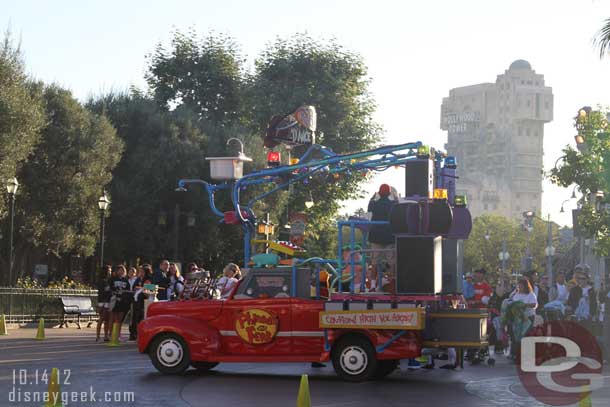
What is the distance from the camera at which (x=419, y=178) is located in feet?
60.0

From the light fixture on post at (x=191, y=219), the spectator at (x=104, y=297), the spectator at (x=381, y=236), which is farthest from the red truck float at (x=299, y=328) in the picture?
the light fixture on post at (x=191, y=219)

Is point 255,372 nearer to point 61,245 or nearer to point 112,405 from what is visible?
point 112,405

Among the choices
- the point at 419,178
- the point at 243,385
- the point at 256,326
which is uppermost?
the point at 419,178

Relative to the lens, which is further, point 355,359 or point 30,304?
point 30,304

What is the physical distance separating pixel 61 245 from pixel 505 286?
23.3 metres

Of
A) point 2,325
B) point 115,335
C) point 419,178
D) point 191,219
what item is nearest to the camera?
point 419,178

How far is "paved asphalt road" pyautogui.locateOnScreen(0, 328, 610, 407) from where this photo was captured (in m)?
14.6

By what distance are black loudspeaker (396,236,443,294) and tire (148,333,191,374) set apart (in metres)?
3.52

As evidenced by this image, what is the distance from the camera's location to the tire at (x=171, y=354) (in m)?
18.0

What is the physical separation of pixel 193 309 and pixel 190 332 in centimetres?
44

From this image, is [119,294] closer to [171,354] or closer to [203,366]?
[203,366]

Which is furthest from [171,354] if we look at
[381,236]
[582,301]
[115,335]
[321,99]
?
[321,99]

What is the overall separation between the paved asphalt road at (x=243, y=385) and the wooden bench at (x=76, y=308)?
13.5 meters

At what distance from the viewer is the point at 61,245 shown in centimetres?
4494
